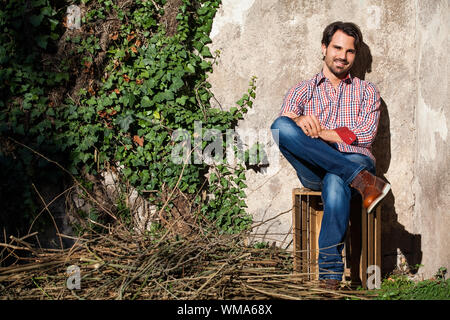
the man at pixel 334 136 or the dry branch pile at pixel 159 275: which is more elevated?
the man at pixel 334 136

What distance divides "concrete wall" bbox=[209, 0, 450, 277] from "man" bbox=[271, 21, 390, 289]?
326mm

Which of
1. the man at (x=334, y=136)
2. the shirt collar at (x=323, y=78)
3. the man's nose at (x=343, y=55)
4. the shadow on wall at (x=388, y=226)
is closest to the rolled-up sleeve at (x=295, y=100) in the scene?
the man at (x=334, y=136)

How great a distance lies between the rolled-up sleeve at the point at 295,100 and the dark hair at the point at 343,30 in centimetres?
37

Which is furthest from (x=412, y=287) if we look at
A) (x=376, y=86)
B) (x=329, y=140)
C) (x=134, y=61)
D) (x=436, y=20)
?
(x=134, y=61)

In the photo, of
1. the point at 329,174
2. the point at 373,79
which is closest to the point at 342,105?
the point at 373,79

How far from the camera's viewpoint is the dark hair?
3852mm

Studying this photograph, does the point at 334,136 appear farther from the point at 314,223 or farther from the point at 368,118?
Answer: the point at 314,223

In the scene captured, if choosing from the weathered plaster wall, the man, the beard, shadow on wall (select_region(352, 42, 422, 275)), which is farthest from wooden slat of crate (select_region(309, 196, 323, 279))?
the beard

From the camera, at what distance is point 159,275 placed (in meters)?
3.10

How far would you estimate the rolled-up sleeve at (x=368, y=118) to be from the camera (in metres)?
3.72

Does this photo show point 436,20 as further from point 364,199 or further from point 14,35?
point 14,35

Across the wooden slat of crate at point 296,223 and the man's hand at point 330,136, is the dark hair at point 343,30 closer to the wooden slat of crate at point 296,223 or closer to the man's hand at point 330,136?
the man's hand at point 330,136

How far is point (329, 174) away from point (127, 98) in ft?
5.89
